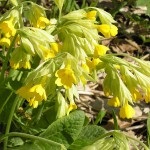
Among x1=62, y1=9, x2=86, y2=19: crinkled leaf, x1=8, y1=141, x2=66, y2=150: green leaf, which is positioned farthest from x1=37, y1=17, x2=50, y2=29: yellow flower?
x1=8, y1=141, x2=66, y2=150: green leaf

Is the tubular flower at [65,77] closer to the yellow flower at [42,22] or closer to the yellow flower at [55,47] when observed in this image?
the yellow flower at [55,47]

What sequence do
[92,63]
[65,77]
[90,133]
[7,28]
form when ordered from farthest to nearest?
1. [90,133]
2. [92,63]
3. [7,28]
4. [65,77]

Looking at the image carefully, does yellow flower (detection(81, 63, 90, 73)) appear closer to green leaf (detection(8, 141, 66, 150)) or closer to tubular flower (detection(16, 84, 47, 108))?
tubular flower (detection(16, 84, 47, 108))

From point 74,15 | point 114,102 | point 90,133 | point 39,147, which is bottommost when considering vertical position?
point 90,133

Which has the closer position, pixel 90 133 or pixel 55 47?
pixel 55 47

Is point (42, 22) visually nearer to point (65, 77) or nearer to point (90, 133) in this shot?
point (65, 77)

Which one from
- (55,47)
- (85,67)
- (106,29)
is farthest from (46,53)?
(106,29)

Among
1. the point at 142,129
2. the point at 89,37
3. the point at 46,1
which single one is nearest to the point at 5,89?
the point at 89,37
